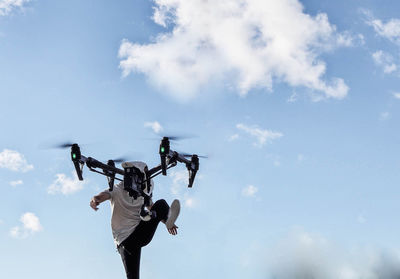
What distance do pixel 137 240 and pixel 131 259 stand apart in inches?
15.6

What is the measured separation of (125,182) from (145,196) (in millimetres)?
545

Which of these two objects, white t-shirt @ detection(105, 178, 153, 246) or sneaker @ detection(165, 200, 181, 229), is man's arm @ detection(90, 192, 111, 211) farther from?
sneaker @ detection(165, 200, 181, 229)

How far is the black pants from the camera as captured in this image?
32.8 ft

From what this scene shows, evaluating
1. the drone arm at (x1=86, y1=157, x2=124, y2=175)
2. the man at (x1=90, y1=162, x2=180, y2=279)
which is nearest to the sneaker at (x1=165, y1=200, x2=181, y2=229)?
the man at (x1=90, y1=162, x2=180, y2=279)

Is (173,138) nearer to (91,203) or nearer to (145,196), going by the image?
(145,196)

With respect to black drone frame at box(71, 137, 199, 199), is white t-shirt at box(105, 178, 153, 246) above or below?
below

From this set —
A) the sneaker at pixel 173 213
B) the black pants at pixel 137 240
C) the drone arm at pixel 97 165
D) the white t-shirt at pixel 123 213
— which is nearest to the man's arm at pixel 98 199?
the white t-shirt at pixel 123 213

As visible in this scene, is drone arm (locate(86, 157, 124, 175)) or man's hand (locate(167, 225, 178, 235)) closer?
man's hand (locate(167, 225, 178, 235))

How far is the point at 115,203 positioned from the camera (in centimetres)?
1061

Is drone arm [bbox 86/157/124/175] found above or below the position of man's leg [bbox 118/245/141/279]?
above

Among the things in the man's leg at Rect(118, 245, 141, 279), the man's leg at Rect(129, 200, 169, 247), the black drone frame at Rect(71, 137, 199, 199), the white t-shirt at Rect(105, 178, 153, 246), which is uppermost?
the black drone frame at Rect(71, 137, 199, 199)

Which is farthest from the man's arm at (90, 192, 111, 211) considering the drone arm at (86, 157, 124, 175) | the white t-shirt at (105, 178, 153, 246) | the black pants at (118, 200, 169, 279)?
the drone arm at (86, 157, 124, 175)

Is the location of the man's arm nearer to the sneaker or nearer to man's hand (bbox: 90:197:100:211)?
man's hand (bbox: 90:197:100:211)

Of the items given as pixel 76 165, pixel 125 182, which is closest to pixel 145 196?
pixel 125 182
